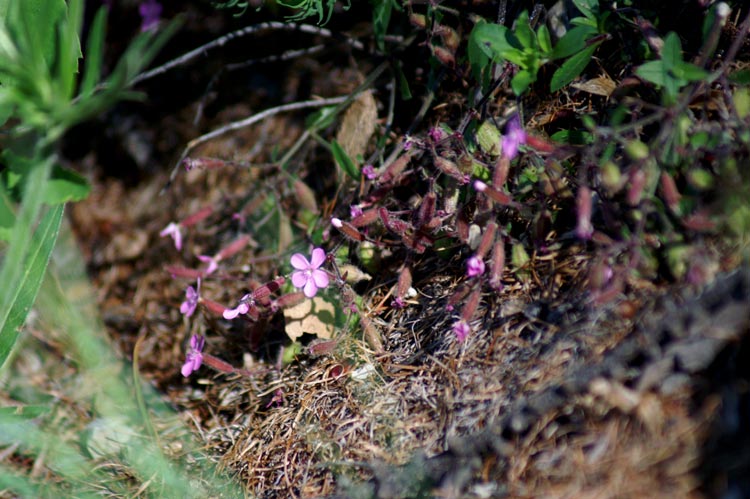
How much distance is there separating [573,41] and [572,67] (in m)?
0.10

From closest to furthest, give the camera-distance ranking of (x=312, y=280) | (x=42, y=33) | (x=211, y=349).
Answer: (x=42, y=33)
(x=312, y=280)
(x=211, y=349)

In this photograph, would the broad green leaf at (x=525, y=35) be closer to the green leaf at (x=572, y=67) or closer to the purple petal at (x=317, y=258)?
the green leaf at (x=572, y=67)

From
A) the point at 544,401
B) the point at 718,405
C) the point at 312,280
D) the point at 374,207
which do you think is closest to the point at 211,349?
the point at 312,280

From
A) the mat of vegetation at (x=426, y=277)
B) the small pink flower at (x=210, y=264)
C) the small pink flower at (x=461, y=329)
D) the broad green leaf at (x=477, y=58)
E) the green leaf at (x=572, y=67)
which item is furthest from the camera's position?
the small pink flower at (x=210, y=264)

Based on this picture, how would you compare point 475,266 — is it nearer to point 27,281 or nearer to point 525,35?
point 525,35

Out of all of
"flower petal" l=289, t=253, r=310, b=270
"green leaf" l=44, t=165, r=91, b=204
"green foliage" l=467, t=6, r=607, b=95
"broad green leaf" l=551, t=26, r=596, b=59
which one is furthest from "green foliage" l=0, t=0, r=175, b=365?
"broad green leaf" l=551, t=26, r=596, b=59

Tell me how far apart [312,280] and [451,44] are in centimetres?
76

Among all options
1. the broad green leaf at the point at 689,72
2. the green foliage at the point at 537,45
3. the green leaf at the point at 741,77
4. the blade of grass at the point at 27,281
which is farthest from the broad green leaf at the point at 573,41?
the blade of grass at the point at 27,281

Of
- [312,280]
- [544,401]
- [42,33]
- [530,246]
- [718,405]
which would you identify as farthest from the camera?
[312,280]

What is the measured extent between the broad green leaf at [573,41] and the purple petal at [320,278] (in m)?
0.78

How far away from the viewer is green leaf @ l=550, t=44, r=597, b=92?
1.45m

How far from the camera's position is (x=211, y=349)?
75.0 inches

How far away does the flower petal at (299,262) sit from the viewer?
5.26 feet

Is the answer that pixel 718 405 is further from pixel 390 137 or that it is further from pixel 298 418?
pixel 390 137
